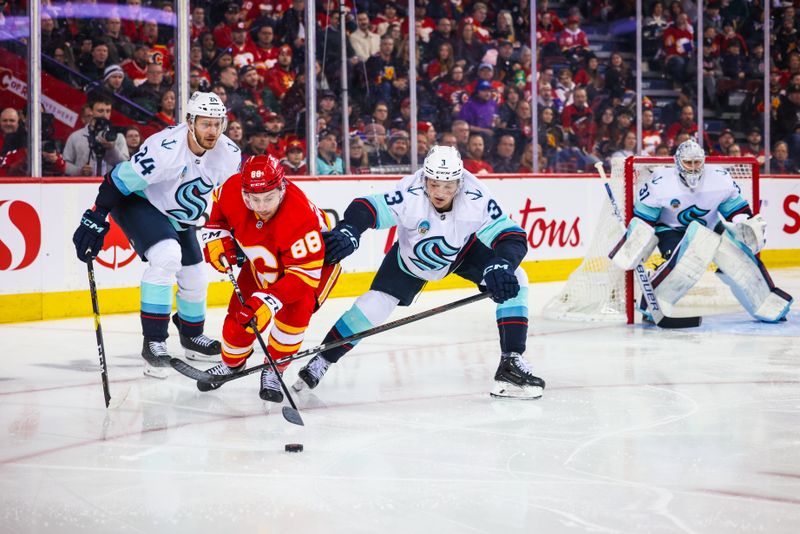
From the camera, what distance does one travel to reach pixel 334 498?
2527 millimetres

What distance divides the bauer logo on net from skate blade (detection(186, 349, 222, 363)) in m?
1.62

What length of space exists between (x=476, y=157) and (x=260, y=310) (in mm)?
4761

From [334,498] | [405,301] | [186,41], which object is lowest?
[334,498]

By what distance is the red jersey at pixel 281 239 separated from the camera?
3.56 m

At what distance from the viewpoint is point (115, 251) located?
6250 millimetres

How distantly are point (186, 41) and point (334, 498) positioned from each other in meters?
4.64

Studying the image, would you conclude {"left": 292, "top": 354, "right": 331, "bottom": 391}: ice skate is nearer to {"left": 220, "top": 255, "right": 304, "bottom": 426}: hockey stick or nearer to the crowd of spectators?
{"left": 220, "top": 255, "right": 304, "bottom": 426}: hockey stick

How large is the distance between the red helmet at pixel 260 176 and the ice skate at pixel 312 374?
71 cm

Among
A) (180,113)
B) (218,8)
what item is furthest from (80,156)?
(218,8)


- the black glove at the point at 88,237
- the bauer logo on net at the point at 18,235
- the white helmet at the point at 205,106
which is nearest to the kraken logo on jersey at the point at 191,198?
the white helmet at the point at 205,106

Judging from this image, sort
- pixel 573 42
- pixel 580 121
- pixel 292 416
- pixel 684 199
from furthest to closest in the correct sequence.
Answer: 1. pixel 573 42
2. pixel 580 121
3. pixel 684 199
4. pixel 292 416

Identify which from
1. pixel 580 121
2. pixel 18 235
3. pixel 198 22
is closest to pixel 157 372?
pixel 18 235

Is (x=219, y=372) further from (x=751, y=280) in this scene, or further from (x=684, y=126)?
(x=684, y=126)

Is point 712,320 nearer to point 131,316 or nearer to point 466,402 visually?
point 466,402
